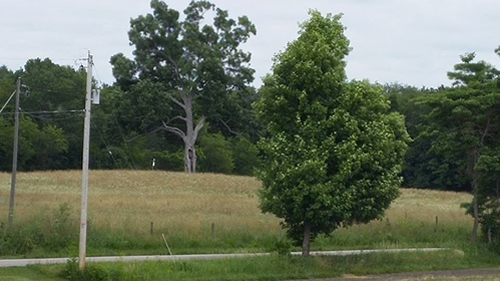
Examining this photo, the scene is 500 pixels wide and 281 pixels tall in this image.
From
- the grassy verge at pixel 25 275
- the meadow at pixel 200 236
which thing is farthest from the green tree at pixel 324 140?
the grassy verge at pixel 25 275

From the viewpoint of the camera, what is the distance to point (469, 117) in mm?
35656

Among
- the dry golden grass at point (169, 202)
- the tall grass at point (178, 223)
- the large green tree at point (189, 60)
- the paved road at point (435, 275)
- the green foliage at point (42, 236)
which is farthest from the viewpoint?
the large green tree at point (189, 60)

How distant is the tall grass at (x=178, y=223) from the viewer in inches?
1432

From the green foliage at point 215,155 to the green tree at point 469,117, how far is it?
67.0 metres

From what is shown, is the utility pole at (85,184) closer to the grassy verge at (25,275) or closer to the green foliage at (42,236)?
the grassy verge at (25,275)

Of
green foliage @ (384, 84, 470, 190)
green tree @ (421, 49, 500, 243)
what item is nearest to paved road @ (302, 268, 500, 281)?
green tree @ (421, 49, 500, 243)

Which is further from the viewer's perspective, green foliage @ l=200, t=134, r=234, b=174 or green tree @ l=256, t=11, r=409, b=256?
green foliage @ l=200, t=134, r=234, b=174

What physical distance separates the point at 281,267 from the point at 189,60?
50.1 metres

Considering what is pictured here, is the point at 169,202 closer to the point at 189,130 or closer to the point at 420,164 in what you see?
the point at 189,130

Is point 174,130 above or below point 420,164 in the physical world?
above

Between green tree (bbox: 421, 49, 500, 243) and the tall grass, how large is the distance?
458cm

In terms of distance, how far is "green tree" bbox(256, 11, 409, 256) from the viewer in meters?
28.7

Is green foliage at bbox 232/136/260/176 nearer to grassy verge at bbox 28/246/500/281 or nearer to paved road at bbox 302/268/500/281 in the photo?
grassy verge at bbox 28/246/500/281

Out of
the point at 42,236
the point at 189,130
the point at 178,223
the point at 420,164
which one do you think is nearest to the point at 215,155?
the point at 189,130
